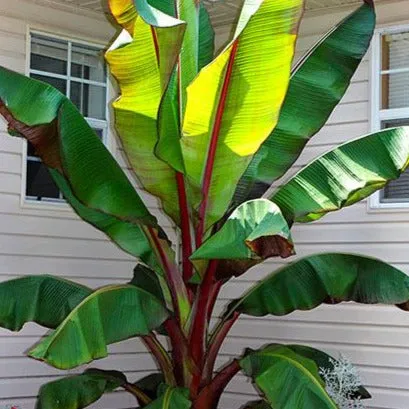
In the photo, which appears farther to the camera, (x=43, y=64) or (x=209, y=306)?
(x=43, y=64)

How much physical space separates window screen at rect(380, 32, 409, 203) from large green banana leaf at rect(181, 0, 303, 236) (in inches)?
70.2

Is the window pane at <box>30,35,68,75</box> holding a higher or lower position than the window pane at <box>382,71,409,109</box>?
higher

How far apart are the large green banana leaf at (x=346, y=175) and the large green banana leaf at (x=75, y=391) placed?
160 centimetres

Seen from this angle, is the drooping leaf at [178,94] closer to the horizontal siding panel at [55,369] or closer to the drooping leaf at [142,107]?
the drooping leaf at [142,107]

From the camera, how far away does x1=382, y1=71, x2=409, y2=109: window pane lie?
7078 millimetres

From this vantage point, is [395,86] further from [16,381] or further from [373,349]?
[16,381]

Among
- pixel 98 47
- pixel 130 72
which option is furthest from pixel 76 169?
pixel 98 47

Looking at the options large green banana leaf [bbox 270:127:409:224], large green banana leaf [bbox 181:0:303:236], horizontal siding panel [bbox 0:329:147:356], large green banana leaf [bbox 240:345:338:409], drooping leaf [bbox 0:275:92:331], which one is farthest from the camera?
horizontal siding panel [bbox 0:329:147:356]

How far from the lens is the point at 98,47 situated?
307 inches

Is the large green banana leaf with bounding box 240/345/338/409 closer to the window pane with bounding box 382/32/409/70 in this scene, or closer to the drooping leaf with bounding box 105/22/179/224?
the drooping leaf with bounding box 105/22/179/224

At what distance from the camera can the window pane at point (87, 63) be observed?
7.66 meters

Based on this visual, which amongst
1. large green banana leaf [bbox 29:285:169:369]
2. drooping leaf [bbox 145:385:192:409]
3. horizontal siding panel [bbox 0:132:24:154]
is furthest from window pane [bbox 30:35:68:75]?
drooping leaf [bbox 145:385:192:409]

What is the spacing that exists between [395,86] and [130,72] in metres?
2.46

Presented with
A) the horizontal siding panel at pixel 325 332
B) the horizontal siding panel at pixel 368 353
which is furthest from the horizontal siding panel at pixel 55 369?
the horizontal siding panel at pixel 368 353
